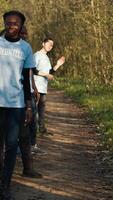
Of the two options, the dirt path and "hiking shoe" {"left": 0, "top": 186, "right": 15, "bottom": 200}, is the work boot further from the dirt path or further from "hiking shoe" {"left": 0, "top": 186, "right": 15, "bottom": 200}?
"hiking shoe" {"left": 0, "top": 186, "right": 15, "bottom": 200}

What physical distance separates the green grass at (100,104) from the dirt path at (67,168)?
0.81 feet

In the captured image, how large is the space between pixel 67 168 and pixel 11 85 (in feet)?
8.03

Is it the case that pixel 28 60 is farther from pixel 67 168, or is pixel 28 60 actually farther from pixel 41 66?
pixel 41 66

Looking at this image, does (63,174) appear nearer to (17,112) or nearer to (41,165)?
(41,165)

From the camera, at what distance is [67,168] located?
28.1 ft

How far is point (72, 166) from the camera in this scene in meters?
8.75

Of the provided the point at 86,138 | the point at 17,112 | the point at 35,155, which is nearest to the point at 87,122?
the point at 86,138

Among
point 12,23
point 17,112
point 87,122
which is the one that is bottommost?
point 87,122

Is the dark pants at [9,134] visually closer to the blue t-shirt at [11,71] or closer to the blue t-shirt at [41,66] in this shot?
the blue t-shirt at [11,71]

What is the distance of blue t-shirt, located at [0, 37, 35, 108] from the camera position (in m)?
6.47

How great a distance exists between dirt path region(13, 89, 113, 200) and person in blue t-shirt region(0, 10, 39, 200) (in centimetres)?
50

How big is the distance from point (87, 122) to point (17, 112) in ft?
24.9

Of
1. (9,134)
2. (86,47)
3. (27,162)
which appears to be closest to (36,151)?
(27,162)

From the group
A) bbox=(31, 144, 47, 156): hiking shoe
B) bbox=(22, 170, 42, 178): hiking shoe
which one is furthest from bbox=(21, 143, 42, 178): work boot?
bbox=(31, 144, 47, 156): hiking shoe
